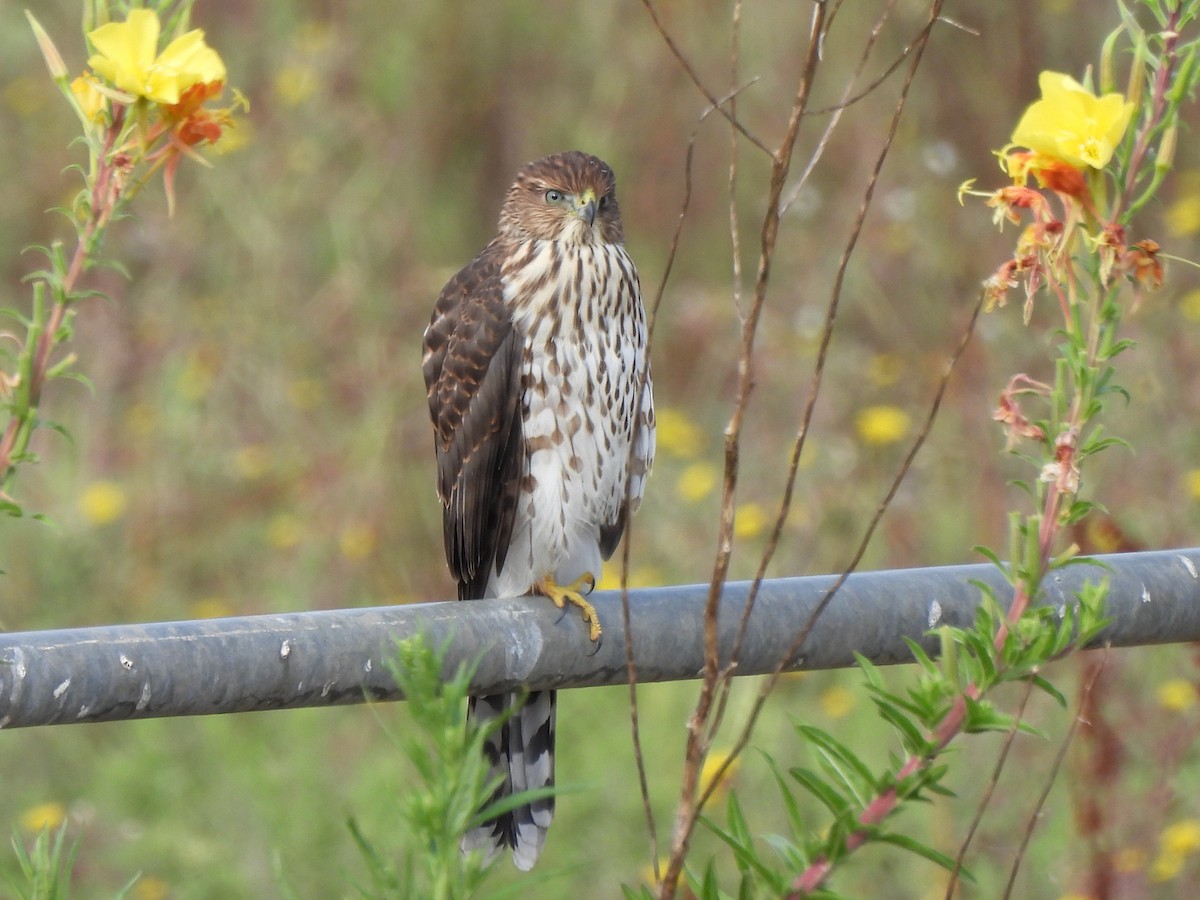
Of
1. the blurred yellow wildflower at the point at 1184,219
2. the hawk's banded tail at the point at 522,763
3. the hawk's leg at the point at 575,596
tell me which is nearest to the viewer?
the hawk's leg at the point at 575,596

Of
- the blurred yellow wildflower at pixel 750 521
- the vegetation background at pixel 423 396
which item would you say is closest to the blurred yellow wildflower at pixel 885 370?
the vegetation background at pixel 423 396

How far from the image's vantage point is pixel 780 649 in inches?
72.2

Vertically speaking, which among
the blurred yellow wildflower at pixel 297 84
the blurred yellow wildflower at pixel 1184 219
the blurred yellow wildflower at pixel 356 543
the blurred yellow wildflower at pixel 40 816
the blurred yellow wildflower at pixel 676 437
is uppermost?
the blurred yellow wildflower at pixel 297 84

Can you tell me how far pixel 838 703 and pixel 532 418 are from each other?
4.90ft

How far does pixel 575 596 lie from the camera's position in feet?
8.66

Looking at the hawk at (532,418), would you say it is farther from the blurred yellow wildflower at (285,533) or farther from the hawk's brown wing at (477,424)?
the blurred yellow wildflower at (285,533)

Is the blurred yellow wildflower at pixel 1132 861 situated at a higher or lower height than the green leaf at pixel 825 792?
lower

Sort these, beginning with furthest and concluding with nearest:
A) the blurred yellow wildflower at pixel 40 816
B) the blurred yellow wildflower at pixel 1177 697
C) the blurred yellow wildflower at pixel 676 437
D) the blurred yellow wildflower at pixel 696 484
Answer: the blurred yellow wildflower at pixel 676 437
the blurred yellow wildflower at pixel 696 484
the blurred yellow wildflower at pixel 40 816
the blurred yellow wildflower at pixel 1177 697

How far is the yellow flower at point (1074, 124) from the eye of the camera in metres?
1.49

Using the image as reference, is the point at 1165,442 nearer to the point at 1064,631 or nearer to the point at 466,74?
the point at 1064,631

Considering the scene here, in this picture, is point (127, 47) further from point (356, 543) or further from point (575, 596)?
point (356, 543)

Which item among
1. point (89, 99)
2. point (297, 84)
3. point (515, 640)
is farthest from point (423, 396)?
point (89, 99)

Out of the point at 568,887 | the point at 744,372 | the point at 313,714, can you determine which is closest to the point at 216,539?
the point at 313,714

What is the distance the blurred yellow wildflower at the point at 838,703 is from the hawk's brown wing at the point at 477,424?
4.30 ft
